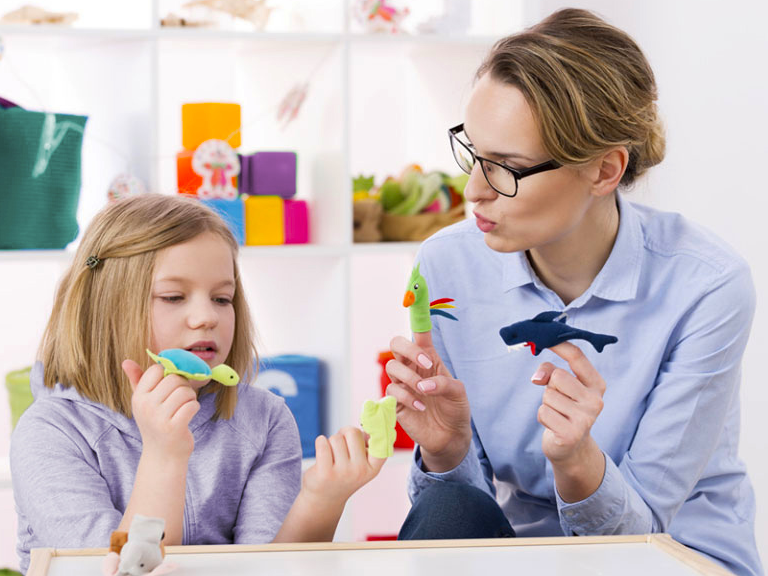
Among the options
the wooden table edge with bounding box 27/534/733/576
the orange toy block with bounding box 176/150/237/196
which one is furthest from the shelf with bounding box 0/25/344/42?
the wooden table edge with bounding box 27/534/733/576

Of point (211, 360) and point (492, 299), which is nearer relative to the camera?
point (211, 360)

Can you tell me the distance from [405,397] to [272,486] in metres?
0.22

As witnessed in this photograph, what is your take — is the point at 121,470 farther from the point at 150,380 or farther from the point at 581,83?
the point at 581,83

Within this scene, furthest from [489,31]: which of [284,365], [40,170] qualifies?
[40,170]

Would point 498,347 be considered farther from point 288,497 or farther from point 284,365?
point 284,365

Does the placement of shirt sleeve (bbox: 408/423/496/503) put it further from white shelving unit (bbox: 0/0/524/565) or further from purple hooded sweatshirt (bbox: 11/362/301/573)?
white shelving unit (bbox: 0/0/524/565)

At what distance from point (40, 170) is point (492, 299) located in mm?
1025

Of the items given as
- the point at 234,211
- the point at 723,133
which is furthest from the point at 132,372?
the point at 723,133

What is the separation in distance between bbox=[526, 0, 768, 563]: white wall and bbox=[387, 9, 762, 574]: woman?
23.1 inches

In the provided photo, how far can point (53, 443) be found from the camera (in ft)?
3.75

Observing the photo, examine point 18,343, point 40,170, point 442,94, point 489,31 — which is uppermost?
point 489,31

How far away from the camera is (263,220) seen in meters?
2.05

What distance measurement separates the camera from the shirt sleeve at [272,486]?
3.93 feet

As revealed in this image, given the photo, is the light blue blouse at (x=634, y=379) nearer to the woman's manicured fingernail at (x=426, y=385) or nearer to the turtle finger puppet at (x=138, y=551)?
the woman's manicured fingernail at (x=426, y=385)
